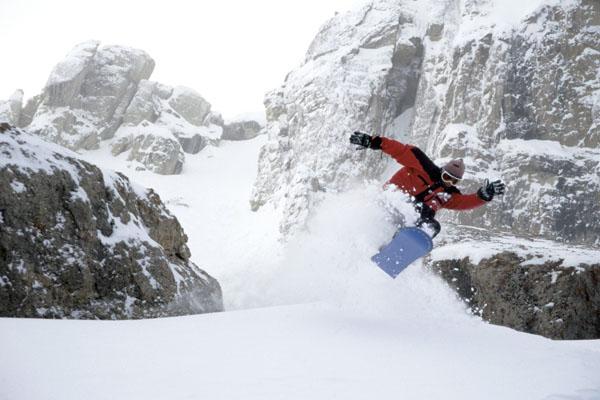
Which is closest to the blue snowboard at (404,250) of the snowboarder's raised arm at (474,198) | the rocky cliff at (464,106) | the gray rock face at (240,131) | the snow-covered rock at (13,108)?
the snowboarder's raised arm at (474,198)

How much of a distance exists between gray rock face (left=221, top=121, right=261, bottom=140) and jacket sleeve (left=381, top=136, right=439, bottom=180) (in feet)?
183

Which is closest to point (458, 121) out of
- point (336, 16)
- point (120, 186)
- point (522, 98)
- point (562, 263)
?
point (522, 98)

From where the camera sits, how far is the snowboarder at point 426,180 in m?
6.48

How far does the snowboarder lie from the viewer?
21.3ft

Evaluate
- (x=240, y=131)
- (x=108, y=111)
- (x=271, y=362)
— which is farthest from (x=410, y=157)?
(x=240, y=131)

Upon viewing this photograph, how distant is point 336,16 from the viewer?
42344 mm

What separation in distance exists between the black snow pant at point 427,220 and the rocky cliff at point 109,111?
4449 centimetres

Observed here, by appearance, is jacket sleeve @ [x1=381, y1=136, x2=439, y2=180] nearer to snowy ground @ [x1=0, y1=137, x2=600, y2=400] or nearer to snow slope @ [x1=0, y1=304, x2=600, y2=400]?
snowy ground @ [x1=0, y1=137, x2=600, y2=400]

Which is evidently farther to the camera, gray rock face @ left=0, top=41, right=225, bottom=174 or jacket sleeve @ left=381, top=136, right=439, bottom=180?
gray rock face @ left=0, top=41, right=225, bottom=174

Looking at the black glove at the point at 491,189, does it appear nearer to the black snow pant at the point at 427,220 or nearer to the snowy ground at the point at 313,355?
the black snow pant at the point at 427,220

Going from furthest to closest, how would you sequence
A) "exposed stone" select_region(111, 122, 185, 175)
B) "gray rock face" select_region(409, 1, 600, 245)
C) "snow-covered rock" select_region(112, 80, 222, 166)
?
"snow-covered rock" select_region(112, 80, 222, 166), "exposed stone" select_region(111, 122, 185, 175), "gray rock face" select_region(409, 1, 600, 245)

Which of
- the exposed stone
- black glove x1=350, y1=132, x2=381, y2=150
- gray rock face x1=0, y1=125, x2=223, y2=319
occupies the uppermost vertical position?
black glove x1=350, y1=132, x2=381, y2=150

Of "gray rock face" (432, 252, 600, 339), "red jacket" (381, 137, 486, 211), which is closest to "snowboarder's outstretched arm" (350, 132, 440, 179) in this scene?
"red jacket" (381, 137, 486, 211)

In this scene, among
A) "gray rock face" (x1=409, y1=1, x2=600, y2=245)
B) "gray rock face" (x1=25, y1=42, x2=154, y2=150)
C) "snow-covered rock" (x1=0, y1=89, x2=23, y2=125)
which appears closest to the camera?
"gray rock face" (x1=409, y1=1, x2=600, y2=245)
